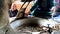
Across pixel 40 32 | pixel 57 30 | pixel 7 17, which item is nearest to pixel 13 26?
pixel 7 17

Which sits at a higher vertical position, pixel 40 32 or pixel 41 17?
pixel 41 17

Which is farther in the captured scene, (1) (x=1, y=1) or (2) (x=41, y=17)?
(2) (x=41, y=17)

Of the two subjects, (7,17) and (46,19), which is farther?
(46,19)

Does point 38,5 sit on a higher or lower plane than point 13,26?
higher

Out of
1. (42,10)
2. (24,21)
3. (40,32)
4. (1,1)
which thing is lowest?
(40,32)

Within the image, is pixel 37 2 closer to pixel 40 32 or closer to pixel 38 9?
pixel 38 9

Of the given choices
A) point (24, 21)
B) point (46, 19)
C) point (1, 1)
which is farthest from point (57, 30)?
point (1, 1)

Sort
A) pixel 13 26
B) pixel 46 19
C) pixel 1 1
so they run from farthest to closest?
pixel 46 19 → pixel 13 26 → pixel 1 1

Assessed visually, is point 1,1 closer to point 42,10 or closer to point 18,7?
point 18,7

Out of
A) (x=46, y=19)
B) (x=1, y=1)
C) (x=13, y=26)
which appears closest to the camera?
(x=1, y=1)
